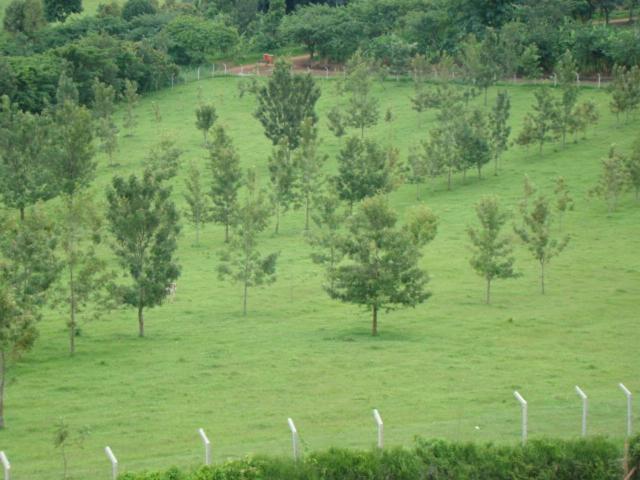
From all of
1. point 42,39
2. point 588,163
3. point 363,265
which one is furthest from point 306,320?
point 42,39

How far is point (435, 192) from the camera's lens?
271ft

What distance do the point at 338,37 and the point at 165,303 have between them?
61.9 metres

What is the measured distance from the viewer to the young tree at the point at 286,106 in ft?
297

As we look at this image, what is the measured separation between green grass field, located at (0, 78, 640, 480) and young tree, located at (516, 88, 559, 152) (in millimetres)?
8789

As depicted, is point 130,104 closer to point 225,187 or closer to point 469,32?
point 225,187

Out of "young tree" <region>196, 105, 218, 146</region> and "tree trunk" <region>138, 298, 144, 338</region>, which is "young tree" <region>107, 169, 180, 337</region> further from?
"young tree" <region>196, 105, 218, 146</region>

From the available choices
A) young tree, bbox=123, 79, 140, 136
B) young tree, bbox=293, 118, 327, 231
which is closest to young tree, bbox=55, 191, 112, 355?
young tree, bbox=293, 118, 327, 231

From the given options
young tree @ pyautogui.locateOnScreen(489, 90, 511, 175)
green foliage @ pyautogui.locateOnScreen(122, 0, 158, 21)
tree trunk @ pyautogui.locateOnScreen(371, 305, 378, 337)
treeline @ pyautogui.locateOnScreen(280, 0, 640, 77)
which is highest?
green foliage @ pyautogui.locateOnScreen(122, 0, 158, 21)

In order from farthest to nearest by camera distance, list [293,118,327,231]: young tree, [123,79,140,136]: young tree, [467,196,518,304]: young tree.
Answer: [123,79,140,136]: young tree → [293,118,327,231]: young tree → [467,196,518,304]: young tree

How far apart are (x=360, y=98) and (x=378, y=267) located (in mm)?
45978

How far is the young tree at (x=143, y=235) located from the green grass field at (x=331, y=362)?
6.39 feet

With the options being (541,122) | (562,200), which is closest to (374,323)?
(562,200)

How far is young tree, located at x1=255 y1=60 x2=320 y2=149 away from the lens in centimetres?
9062

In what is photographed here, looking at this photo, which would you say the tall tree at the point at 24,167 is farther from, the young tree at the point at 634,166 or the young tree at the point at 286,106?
the young tree at the point at 634,166
